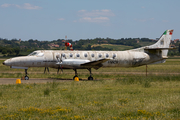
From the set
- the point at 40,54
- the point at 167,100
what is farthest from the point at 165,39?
the point at 167,100

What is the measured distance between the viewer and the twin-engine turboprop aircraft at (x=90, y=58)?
26578mm

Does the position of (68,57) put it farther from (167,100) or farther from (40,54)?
(167,100)

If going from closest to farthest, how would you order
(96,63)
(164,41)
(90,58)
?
(96,63) → (90,58) → (164,41)

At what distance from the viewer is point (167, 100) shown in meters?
13.5

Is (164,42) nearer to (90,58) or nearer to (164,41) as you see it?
(164,41)

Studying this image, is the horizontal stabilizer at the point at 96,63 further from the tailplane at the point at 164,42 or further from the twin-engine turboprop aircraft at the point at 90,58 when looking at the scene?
the tailplane at the point at 164,42

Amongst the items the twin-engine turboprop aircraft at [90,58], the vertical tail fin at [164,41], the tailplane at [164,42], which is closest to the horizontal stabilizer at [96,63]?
the twin-engine turboprop aircraft at [90,58]

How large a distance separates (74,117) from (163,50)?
77.6 ft

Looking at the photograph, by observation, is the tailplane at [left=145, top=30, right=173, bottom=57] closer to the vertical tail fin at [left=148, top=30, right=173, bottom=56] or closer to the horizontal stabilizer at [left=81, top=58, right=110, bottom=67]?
the vertical tail fin at [left=148, top=30, right=173, bottom=56]

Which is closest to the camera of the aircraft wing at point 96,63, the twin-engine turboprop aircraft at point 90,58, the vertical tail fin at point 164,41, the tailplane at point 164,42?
the aircraft wing at point 96,63

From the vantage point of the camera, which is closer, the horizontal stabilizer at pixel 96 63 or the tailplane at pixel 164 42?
the horizontal stabilizer at pixel 96 63

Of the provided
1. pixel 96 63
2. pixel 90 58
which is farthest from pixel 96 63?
pixel 90 58

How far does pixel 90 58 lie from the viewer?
92.8 ft

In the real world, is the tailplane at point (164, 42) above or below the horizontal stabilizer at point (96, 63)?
above
